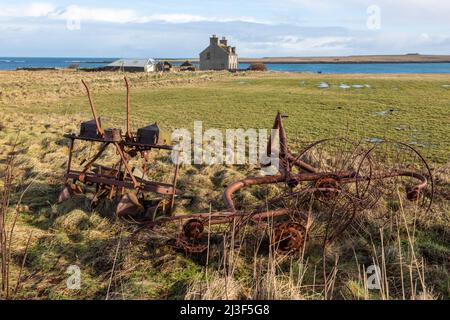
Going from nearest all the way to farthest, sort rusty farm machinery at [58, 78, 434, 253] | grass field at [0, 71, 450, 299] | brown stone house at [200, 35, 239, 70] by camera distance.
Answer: grass field at [0, 71, 450, 299]
rusty farm machinery at [58, 78, 434, 253]
brown stone house at [200, 35, 239, 70]

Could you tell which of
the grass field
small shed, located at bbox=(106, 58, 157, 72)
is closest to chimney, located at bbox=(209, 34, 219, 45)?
small shed, located at bbox=(106, 58, 157, 72)

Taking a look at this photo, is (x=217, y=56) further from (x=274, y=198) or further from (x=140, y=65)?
(x=274, y=198)

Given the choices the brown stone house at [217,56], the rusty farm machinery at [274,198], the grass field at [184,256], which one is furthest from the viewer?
the brown stone house at [217,56]

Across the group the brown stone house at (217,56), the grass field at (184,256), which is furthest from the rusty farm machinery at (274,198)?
the brown stone house at (217,56)

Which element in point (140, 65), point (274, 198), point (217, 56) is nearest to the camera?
point (274, 198)

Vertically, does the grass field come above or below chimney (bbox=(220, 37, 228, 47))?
below

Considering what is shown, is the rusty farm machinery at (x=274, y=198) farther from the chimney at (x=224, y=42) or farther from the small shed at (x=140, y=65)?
the chimney at (x=224, y=42)

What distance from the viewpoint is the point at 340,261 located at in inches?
187

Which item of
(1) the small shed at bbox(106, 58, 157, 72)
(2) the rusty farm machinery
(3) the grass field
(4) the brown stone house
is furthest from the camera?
(4) the brown stone house

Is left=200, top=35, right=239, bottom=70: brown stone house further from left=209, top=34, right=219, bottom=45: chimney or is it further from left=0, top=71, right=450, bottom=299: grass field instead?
left=0, top=71, right=450, bottom=299: grass field

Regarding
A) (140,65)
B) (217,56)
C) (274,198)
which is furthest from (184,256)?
(217,56)
